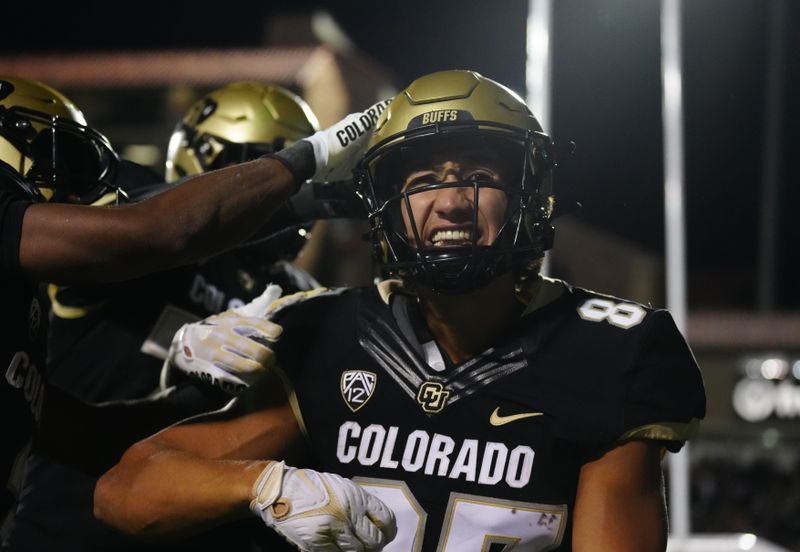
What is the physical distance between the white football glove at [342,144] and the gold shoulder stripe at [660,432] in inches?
33.1

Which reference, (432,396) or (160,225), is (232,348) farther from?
(432,396)

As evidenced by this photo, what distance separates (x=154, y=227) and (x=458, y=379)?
65cm

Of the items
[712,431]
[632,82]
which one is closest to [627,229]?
[712,431]

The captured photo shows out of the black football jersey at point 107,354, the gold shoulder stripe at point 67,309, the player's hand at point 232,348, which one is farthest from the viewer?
the gold shoulder stripe at point 67,309

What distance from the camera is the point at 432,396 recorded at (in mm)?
2111

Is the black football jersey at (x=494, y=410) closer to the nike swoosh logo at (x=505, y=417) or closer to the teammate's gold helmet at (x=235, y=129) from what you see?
the nike swoosh logo at (x=505, y=417)

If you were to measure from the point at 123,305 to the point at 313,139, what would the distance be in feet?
3.46

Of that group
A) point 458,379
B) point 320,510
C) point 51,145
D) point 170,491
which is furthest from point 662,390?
point 51,145

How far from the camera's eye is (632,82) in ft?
16.0

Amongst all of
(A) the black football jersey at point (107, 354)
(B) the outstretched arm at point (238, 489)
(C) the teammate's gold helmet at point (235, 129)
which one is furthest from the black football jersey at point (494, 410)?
(C) the teammate's gold helmet at point (235, 129)

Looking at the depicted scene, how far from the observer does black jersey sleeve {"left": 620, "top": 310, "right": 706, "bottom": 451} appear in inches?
78.4

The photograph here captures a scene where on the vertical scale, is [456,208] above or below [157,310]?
above

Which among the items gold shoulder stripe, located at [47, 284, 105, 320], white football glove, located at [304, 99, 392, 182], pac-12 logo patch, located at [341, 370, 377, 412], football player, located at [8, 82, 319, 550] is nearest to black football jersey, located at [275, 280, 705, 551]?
pac-12 logo patch, located at [341, 370, 377, 412]

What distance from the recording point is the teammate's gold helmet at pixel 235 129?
3410mm
